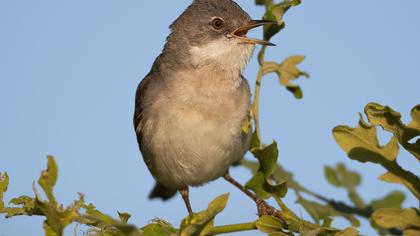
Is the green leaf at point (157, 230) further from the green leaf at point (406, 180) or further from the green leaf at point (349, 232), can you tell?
the green leaf at point (406, 180)

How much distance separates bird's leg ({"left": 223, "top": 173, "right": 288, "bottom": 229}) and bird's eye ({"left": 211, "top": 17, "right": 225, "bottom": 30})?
5.60 feet

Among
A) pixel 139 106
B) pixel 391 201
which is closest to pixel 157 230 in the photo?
pixel 391 201

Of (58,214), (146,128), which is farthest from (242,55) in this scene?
(58,214)

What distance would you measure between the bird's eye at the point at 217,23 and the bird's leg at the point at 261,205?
171cm

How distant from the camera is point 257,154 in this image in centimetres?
244

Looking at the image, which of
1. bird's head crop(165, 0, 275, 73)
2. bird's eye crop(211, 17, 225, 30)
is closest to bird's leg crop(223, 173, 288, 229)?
bird's head crop(165, 0, 275, 73)

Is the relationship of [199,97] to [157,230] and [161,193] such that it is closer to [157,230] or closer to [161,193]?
[157,230]

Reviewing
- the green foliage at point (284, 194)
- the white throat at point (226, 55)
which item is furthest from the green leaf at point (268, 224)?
the white throat at point (226, 55)

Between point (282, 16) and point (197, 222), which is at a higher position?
point (282, 16)

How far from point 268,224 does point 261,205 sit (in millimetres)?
3257

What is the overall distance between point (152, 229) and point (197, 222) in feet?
1.29

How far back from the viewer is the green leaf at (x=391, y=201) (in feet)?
9.32

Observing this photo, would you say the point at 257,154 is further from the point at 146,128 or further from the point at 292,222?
the point at 146,128

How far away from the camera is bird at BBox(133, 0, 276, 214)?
498 cm
